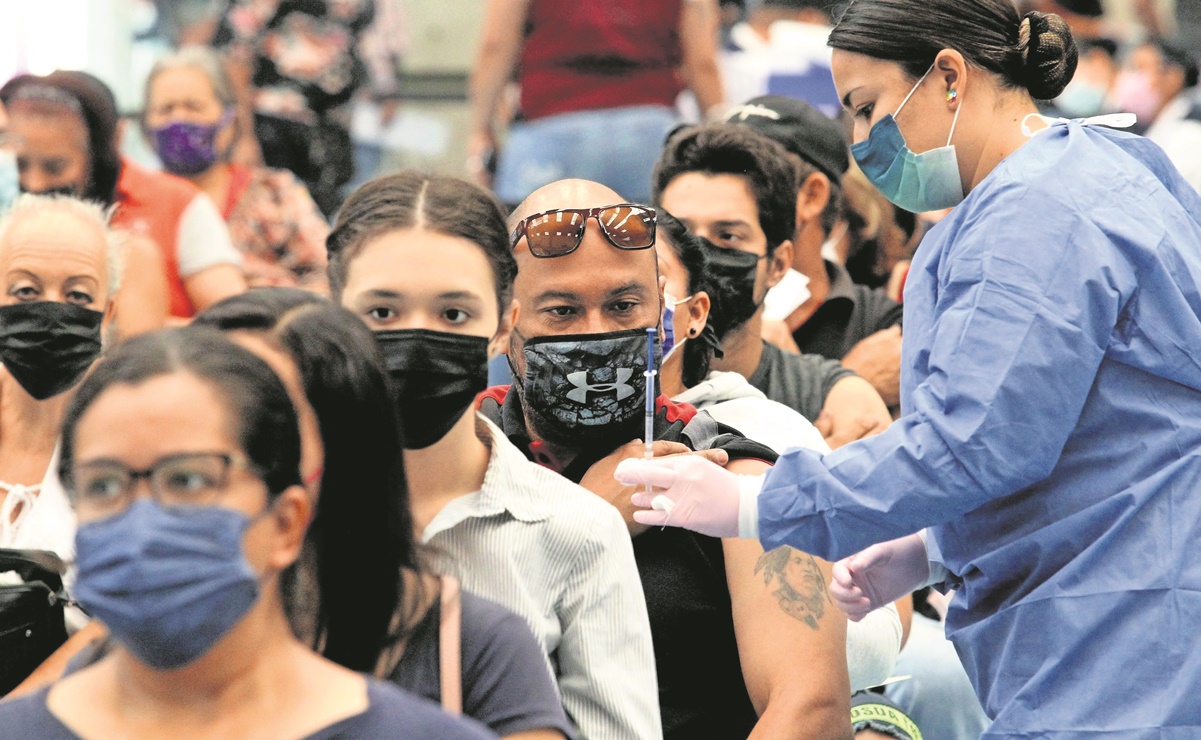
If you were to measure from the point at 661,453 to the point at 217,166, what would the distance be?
345cm

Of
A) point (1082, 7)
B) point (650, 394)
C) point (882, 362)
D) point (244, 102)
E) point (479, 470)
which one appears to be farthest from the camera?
point (1082, 7)

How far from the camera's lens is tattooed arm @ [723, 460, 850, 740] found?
2.62 metres

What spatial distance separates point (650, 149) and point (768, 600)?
119 inches

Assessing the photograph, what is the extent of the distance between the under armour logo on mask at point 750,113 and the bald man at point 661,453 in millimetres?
1658

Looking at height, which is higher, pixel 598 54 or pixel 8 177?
pixel 598 54

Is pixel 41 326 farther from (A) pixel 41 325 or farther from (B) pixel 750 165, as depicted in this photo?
(B) pixel 750 165

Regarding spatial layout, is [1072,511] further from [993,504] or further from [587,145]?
[587,145]

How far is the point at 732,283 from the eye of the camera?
374 centimetres

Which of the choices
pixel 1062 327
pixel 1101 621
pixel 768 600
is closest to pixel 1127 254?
pixel 1062 327

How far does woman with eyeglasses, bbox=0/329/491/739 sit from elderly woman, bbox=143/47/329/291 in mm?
3913

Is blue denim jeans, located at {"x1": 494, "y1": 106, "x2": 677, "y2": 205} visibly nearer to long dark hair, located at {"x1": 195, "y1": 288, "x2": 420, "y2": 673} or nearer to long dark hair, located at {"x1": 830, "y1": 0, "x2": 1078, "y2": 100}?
long dark hair, located at {"x1": 830, "y1": 0, "x2": 1078, "y2": 100}

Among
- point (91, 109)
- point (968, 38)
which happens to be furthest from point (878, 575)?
point (91, 109)

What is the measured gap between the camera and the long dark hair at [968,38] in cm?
265

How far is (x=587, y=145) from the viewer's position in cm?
549
